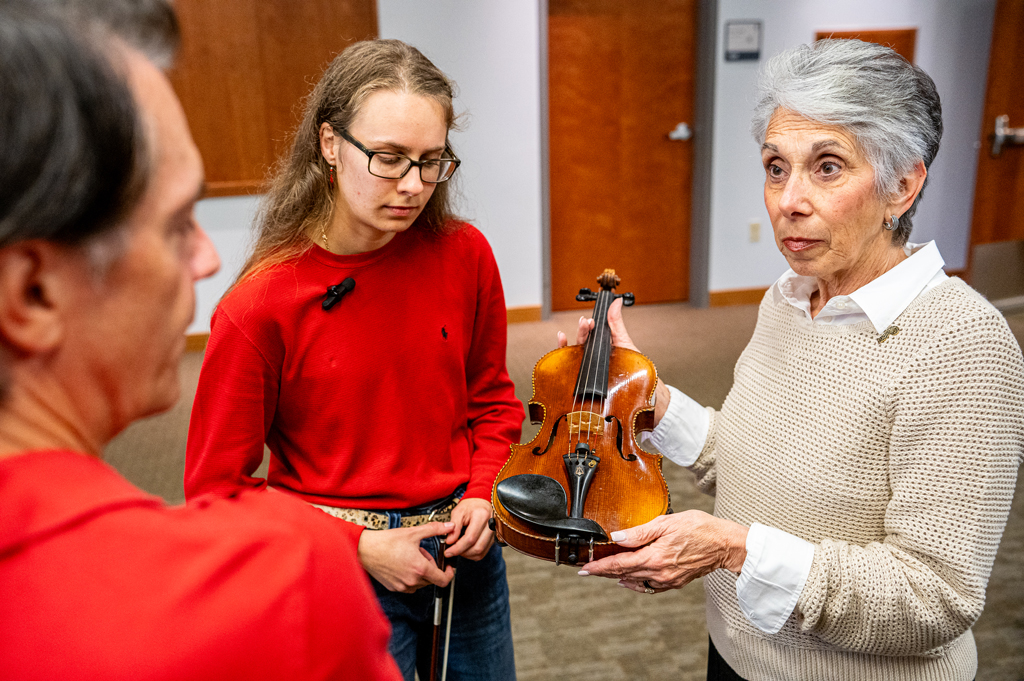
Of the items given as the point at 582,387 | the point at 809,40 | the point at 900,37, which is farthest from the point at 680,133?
the point at 582,387

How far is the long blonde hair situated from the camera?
45.9 inches

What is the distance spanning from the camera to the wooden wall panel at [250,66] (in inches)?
167

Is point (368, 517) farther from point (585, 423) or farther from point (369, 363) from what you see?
point (585, 423)

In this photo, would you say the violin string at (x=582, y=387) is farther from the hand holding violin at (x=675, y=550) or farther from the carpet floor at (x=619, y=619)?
the carpet floor at (x=619, y=619)

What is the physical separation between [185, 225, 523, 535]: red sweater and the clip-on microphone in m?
0.01

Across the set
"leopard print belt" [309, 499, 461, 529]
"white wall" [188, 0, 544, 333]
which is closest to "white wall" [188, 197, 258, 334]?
"white wall" [188, 0, 544, 333]

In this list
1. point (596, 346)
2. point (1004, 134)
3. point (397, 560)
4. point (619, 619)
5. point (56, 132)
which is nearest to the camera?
point (56, 132)

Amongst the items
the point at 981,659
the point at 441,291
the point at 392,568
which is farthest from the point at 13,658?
the point at 981,659

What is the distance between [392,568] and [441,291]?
18.5 inches

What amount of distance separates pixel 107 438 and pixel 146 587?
12 cm

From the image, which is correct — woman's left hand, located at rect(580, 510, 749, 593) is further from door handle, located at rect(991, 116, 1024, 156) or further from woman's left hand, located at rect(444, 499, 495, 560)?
door handle, located at rect(991, 116, 1024, 156)

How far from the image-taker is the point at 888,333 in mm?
1035

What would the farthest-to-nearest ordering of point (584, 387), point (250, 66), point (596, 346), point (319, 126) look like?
1. point (250, 66)
2. point (596, 346)
3. point (584, 387)
4. point (319, 126)

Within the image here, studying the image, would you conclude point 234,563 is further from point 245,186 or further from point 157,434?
point 245,186
